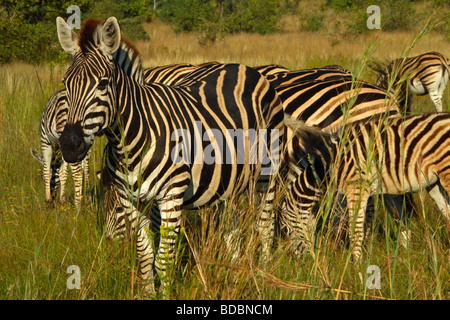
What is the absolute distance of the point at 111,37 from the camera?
3.05m

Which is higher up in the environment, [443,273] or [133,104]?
[133,104]

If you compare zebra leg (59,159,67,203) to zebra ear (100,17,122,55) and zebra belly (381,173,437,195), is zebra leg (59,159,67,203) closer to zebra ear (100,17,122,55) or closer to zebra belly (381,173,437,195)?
zebra ear (100,17,122,55)

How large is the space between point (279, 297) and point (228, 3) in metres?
34.2

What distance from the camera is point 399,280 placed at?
11.1 feet

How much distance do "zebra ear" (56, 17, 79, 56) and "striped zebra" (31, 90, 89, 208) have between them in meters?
2.61

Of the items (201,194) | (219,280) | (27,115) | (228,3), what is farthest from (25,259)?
(228,3)

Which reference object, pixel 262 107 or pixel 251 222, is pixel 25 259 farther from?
pixel 262 107

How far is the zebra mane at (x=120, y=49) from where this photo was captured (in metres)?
3.03

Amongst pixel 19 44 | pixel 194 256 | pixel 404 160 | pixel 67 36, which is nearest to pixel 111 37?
pixel 67 36

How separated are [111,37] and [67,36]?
0.88ft

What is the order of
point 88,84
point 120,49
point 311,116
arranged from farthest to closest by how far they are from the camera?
point 311,116
point 120,49
point 88,84

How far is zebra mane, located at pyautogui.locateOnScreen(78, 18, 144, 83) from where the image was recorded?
3027mm

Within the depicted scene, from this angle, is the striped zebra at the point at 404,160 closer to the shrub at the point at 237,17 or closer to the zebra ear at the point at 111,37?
the zebra ear at the point at 111,37

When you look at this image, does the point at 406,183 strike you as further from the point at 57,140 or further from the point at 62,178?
the point at 62,178
